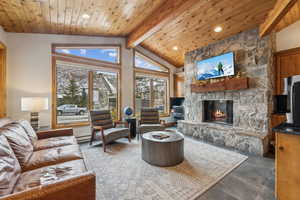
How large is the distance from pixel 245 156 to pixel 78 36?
201 inches

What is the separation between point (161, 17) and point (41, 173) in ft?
11.1

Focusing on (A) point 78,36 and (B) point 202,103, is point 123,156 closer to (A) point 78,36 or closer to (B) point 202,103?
(B) point 202,103

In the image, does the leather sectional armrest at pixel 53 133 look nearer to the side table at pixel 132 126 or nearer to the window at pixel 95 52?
the side table at pixel 132 126

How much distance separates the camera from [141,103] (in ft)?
17.9

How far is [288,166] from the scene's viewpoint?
1.44 m

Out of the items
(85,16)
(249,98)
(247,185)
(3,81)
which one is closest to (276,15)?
(249,98)

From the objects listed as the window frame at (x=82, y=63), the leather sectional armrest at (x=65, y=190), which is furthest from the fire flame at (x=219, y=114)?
the leather sectional armrest at (x=65, y=190)

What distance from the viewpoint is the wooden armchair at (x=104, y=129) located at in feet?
10.4

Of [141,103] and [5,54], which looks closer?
[5,54]

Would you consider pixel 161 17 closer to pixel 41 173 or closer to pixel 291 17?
pixel 291 17

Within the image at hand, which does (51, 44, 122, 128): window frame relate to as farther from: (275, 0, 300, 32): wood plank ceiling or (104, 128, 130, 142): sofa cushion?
(275, 0, 300, 32): wood plank ceiling

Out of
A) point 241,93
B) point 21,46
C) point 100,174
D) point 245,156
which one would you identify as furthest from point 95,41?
point 245,156

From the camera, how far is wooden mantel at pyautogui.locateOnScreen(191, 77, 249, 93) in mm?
3373

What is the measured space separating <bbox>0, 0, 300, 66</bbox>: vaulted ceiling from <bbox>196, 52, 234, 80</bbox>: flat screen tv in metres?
0.59
